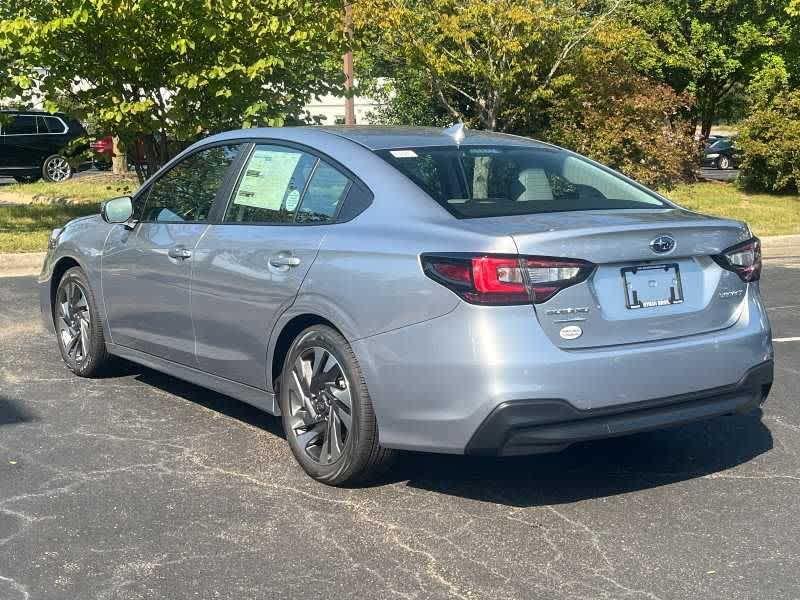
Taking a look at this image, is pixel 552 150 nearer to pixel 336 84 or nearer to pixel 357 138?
pixel 357 138

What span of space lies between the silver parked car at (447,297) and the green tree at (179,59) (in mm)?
7462

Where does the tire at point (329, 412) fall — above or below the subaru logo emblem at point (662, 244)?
below

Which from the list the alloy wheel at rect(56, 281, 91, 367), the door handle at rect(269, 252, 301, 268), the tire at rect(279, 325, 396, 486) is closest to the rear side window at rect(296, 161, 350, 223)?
the door handle at rect(269, 252, 301, 268)

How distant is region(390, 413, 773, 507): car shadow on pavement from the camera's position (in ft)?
15.9

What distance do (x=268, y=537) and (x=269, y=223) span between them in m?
1.61

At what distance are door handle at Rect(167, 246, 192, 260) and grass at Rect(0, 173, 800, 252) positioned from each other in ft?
23.5

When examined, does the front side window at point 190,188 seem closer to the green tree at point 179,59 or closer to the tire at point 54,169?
the green tree at point 179,59

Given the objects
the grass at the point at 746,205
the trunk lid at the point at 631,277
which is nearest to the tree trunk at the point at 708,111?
the grass at the point at 746,205

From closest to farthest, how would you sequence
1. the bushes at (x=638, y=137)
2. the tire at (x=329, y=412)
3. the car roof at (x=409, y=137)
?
the tire at (x=329, y=412)
the car roof at (x=409, y=137)
the bushes at (x=638, y=137)

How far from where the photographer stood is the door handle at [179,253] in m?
5.69

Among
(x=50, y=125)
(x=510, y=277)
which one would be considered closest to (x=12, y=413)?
(x=510, y=277)

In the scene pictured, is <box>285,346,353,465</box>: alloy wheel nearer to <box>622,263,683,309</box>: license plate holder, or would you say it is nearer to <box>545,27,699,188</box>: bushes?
<box>622,263,683,309</box>: license plate holder

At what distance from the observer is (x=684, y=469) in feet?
16.9

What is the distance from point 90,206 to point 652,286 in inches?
582
